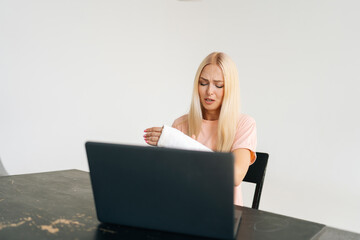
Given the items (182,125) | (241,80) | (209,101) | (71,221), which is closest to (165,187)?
(71,221)

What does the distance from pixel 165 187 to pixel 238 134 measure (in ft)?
3.18

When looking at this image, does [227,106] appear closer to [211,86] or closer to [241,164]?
[211,86]

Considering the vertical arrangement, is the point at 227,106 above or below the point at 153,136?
above

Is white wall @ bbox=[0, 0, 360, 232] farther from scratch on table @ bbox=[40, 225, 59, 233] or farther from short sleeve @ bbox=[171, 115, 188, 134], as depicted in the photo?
scratch on table @ bbox=[40, 225, 59, 233]

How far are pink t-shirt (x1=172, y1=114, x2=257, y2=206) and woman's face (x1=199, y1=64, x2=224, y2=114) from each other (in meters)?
0.13

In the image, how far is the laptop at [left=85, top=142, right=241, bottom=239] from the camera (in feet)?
2.38

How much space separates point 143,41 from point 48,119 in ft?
4.01

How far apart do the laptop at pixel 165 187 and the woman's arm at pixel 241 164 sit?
0.63 m

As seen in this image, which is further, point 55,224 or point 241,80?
point 241,80

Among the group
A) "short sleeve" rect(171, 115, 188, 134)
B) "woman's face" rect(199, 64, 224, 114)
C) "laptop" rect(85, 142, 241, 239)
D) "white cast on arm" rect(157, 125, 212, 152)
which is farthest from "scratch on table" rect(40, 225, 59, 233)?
"short sleeve" rect(171, 115, 188, 134)

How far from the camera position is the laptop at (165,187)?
28.6 inches

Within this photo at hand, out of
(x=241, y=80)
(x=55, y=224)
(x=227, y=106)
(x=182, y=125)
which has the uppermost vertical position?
(x=241, y=80)

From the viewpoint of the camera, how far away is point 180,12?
357 centimetres

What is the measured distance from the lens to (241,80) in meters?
3.17
